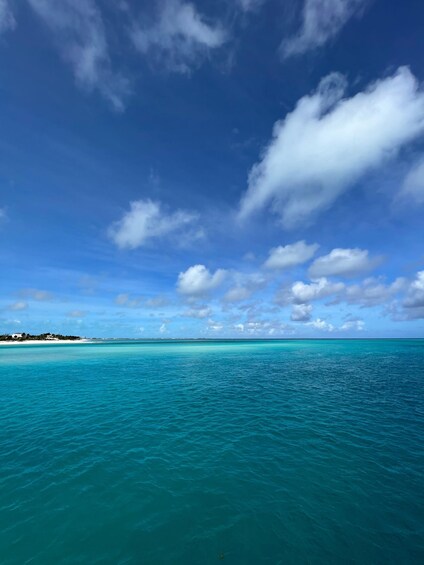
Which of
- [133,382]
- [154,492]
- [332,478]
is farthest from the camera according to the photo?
[133,382]

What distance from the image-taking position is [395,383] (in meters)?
37.3

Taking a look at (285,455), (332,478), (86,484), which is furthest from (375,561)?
(86,484)

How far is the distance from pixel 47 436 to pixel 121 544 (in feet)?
43.4

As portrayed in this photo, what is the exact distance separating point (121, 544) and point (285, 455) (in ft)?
33.2

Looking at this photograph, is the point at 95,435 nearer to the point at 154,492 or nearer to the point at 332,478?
the point at 154,492

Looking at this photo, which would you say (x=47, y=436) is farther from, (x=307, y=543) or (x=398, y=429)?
(x=398, y=429)

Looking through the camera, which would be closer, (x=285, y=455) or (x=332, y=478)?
(x=332, y=478)

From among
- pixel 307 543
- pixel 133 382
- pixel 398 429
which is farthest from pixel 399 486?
pixel 133 382

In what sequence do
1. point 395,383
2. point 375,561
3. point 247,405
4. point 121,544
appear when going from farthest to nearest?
point 395,383 → point 247,405 → point 121,544 → point 375,561

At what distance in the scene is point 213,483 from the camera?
12852mm

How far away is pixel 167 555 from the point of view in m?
8.80

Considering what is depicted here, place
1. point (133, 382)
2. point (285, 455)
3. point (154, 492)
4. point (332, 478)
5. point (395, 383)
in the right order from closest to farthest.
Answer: point (154, 492), point (332, 478), point (285, 455), point (395, 383), point (133, 382)

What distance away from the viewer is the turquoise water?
918 centimetres

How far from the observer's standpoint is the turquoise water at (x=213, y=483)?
918 centimetres
